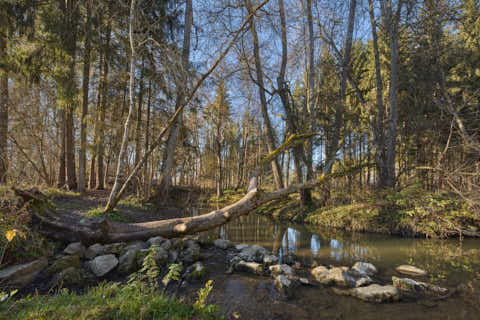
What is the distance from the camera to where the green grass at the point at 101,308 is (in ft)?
5.44

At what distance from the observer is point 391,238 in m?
6.86

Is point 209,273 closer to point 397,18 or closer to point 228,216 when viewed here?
point 228,216

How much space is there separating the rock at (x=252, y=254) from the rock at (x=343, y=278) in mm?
1242

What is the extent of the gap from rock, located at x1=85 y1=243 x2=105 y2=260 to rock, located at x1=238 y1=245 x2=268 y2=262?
269 centimetres

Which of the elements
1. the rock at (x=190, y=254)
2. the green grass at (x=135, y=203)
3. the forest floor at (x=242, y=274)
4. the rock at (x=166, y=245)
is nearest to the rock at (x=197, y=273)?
the forest floor at (x=242, y=274)

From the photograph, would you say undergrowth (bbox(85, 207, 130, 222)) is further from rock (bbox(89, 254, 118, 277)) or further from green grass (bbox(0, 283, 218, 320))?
green grass (bbox(0, 283, 218, 320))

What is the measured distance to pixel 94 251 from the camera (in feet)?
12.3

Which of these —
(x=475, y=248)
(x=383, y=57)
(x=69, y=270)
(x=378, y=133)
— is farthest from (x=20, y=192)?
(x=383, y=57)

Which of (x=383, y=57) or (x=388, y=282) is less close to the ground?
(x=383, y=57)

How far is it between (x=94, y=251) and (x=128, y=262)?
78 centimetres

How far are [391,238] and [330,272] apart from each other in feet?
15.1

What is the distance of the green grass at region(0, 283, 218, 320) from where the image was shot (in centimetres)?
166

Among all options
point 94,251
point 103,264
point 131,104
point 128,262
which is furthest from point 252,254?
point 131,104

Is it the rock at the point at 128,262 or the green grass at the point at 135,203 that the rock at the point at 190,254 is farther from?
the green grass at the point at 135,203
